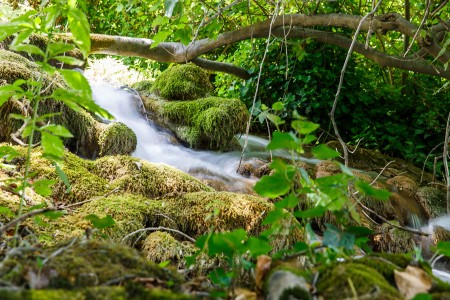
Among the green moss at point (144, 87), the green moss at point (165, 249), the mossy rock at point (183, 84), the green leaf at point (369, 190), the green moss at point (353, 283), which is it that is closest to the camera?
the green moss at point (353, 283)

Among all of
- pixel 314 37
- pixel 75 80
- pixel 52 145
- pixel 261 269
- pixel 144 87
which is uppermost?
pixel 314 37

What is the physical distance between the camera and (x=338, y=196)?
131cm

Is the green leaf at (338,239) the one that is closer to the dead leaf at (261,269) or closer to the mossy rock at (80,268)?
the dead leaf at (261,269)

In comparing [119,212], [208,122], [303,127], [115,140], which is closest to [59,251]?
[303,127]

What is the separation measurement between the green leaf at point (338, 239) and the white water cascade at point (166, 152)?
14.2 ft

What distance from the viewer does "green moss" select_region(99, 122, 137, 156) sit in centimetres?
514

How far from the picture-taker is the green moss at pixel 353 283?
0.97 meters

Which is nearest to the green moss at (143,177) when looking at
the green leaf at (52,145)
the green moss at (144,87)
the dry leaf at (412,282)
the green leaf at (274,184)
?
the green leaf at (52,145)

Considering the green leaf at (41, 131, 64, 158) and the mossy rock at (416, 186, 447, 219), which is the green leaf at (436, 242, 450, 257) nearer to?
the green leaf at (41, 131, 64, 158)

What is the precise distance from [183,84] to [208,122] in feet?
4.91

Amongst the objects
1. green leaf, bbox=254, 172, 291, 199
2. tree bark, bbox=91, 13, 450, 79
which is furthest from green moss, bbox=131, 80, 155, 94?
green leaf, bbox=254, 172, 291, 199

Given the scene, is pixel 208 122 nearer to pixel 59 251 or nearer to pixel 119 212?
pixel 119 212

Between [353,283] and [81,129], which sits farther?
[81,129]

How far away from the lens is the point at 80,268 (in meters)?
1.04
